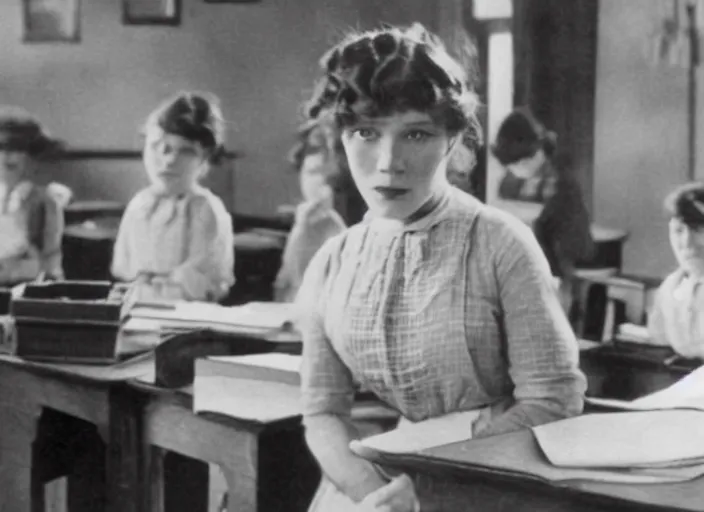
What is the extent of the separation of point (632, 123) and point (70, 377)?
903 millimetres

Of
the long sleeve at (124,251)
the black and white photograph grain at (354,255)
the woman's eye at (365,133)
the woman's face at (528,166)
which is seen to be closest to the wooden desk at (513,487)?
the black and white photograph grain at (354,255)

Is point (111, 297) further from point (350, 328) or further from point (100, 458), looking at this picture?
point (350, 328)

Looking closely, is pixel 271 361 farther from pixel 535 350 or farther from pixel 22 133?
pixel 22 133

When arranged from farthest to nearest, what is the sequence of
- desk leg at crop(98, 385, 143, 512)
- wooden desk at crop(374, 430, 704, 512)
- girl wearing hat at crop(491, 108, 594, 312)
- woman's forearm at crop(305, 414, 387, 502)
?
1. desk leg at crop(98, 385, 143, 512)
2. girl wearing hat at crop(491, 108, 594, 312)
3. woman's forearm at crop(305, 414, 387, 502)
4. wooden desk at crop(374, 430, 704, 512)

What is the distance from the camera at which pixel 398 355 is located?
1065mm

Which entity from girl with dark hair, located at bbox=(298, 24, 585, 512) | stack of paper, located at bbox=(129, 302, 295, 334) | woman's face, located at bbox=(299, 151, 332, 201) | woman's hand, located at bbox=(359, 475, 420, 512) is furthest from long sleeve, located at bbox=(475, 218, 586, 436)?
woman's face, located at bbox=(299, 151, 332, 201)

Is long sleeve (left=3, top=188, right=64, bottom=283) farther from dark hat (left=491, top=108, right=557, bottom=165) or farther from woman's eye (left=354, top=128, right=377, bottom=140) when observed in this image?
woman's eye (left=354, top=128, right=377, bottom=140)

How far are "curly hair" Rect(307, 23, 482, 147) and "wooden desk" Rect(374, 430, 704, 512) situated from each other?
367mm

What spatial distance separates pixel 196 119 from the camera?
187 cm

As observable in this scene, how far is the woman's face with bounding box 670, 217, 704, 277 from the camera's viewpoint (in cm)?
122

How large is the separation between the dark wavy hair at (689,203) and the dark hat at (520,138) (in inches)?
7.5

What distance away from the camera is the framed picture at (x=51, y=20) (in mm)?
1904

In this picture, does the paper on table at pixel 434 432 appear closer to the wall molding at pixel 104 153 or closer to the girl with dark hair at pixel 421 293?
the girl with dark hair at pixel 421 293

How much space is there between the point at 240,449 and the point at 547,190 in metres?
0.54
